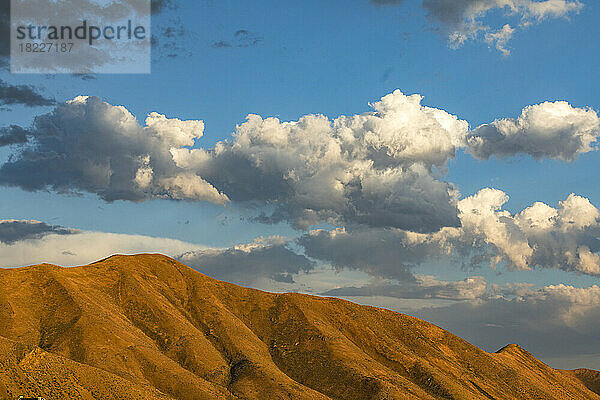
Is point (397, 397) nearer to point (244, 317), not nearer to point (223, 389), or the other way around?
point (223, 389)

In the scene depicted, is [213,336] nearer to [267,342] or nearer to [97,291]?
[267,342]

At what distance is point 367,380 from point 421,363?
121 ft

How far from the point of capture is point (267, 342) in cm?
18800

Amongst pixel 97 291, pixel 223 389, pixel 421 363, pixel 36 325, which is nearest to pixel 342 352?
pixel 421 363

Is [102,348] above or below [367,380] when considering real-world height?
above

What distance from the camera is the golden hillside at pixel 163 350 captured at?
373 feet

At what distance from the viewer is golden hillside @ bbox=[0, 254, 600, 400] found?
114 meters

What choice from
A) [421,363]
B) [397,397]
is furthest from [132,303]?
[421,363]

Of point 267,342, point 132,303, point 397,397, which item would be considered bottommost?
point 397,397

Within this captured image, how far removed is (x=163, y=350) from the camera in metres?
157

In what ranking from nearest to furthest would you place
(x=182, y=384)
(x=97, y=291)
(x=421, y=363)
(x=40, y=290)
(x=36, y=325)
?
(x=182, y=384), (x=36, y=325), (x=40, y=290), (x=97, y=291), (x=421, y=363)

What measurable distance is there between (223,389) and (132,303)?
42.1 meters

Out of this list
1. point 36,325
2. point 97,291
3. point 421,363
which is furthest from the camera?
point 421,363

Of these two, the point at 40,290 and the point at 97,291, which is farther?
the point at 97,291
